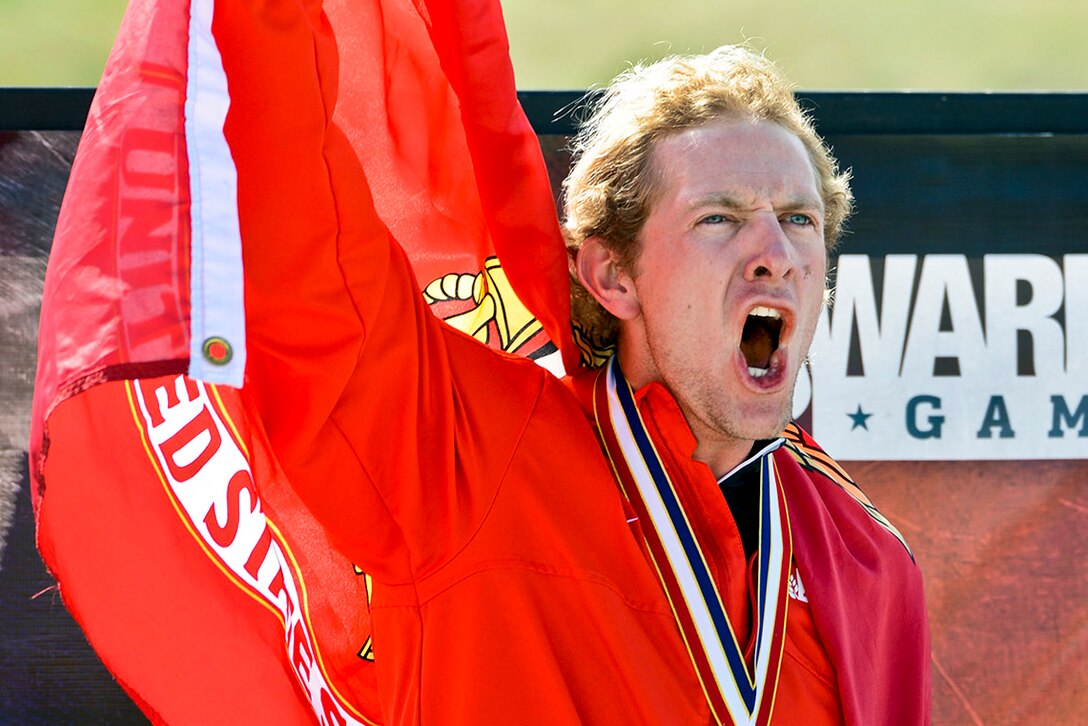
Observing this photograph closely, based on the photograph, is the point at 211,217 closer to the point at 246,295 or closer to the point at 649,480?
the point at 246,295

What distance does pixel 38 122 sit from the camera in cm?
276

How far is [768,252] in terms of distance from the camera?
2.22 metres

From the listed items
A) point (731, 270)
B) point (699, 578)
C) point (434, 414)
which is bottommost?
point (699, 578)

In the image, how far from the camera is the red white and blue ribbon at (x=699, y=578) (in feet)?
6.79

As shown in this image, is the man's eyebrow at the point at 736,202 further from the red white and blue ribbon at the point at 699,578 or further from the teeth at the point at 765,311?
the red white and blue ribbon at the point at 699,578

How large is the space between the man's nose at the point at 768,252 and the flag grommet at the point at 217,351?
105cm

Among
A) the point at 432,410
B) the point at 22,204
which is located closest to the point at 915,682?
the point at 432,410

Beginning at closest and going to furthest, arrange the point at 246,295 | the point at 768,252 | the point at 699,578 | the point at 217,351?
the point at 217,351, the point at 246,295, the point at 699,578, the point at 768,252

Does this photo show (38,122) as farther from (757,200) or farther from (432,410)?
(757,200)

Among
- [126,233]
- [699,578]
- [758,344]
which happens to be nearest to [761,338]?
[758,344]

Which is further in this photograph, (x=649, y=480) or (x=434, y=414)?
(x=649, y=480)

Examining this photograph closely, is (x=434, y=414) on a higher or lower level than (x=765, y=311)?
lower

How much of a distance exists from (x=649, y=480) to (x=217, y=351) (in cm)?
90

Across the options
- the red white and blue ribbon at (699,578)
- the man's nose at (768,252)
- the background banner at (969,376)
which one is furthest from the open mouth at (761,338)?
the background banner at (969,376)
